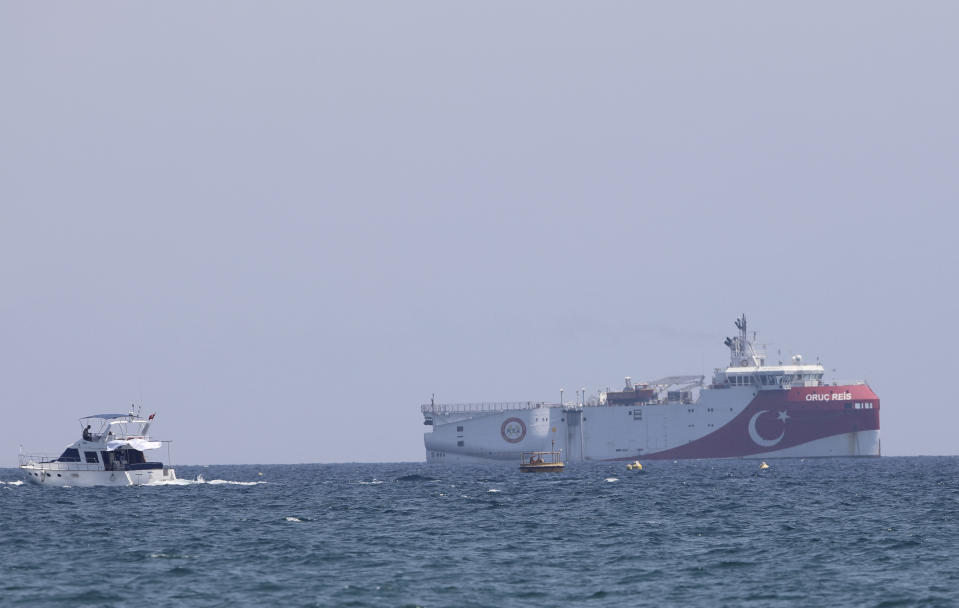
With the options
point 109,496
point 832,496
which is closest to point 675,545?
point 832,496

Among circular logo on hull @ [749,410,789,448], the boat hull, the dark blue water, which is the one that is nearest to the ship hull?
circular logo on hull @ [749,410,789,448]

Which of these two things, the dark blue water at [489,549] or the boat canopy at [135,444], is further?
the boat canopy at [135,444]

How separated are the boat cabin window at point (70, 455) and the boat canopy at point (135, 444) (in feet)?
11.0

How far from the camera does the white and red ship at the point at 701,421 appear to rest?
165m

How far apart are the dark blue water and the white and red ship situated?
73.5 meters

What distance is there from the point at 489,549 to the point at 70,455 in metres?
59.8

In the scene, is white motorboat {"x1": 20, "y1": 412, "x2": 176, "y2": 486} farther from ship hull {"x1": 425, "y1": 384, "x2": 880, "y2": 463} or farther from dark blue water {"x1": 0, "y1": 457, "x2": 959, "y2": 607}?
ship hull {"x1": 425, "y1": 384, "x2": 880, "y2": 463}

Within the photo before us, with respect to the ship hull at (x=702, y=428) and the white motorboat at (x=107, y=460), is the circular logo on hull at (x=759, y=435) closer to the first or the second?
the ship hull at (x=702, y=428)

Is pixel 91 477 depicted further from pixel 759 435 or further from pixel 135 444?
pixel 759 435

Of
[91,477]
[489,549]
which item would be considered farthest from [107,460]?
[489,549]

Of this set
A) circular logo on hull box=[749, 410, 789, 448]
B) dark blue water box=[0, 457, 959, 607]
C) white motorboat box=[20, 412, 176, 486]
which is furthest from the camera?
circular logo on hull box=[749, 410, 789, 448]

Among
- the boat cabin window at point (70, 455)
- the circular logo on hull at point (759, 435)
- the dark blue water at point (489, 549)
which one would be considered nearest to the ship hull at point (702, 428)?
the circular logo on hull at point (759, 435)

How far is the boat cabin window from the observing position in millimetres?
102188

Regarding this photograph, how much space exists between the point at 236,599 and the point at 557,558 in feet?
48.3
